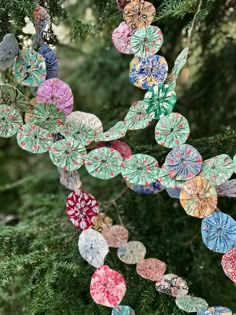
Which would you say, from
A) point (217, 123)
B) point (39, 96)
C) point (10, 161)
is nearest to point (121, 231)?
point (39, 96)

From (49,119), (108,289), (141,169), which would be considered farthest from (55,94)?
(108,289)

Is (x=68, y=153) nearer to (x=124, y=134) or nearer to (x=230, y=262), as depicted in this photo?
(x=124, y=134)

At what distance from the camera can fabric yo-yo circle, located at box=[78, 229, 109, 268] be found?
26.9 inches

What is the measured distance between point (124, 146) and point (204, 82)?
40 centimetres

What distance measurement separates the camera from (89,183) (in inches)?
42.8

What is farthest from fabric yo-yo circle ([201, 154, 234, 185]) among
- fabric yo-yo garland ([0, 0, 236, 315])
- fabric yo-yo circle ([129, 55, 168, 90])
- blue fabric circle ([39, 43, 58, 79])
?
blue fabric circle ([39, 43, 58, 79])

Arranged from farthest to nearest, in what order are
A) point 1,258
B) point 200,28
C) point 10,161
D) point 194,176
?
point 10,161 < point 200,28 < point 1,258 < point 194,176

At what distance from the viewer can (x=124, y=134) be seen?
646mm

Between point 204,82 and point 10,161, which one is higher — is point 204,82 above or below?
above

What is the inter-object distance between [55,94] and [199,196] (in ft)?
0.65

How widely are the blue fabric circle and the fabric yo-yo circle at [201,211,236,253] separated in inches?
9.7

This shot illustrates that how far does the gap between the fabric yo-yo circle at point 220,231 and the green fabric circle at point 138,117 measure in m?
0.13

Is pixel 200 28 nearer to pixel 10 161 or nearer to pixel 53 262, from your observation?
pixel 53 262

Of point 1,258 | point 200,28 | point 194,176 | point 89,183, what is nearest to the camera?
point 194,176
